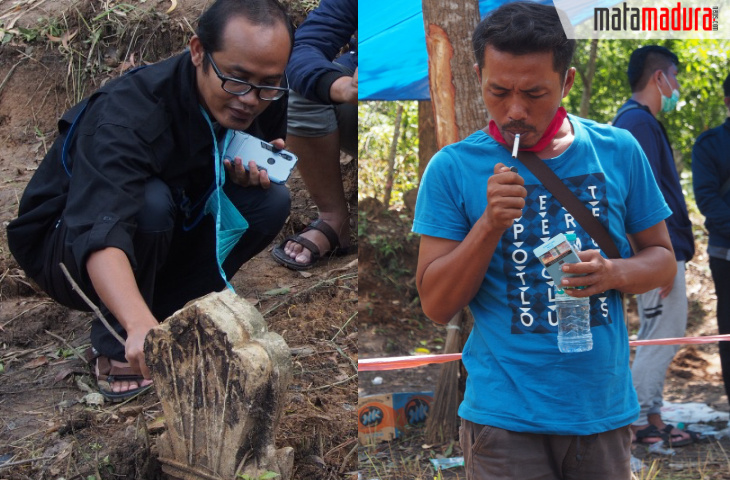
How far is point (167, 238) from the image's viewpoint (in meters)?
2.76

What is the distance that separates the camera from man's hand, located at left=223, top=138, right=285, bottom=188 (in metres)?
3.01

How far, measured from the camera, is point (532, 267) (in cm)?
168

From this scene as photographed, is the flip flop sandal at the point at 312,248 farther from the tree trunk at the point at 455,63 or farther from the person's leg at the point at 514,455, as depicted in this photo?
the person's leg at the point at 514,455

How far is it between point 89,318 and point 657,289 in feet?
8.81

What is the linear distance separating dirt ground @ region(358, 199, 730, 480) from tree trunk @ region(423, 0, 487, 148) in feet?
4.91

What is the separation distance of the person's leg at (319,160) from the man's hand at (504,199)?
2.24m

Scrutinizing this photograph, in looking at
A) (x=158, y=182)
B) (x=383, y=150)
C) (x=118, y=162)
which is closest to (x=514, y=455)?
(x=118, y=162)

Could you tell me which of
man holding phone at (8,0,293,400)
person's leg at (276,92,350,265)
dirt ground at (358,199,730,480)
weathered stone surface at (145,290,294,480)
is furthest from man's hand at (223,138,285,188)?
dirt ground at (358,199,730,480)

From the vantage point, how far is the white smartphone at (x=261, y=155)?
3.01 metres

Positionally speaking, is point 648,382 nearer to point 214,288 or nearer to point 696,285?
point 214,288

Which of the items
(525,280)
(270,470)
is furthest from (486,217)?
(270,470)

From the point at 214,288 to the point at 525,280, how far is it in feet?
5.84

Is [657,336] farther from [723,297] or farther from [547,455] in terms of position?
[547,455]

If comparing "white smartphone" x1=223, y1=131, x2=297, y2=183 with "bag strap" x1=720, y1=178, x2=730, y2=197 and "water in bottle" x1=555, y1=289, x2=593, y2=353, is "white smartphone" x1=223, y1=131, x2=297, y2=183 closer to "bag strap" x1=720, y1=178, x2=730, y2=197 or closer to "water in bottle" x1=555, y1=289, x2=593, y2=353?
"water in bottle" x1=555, y1=289, x2=593, y2=353
